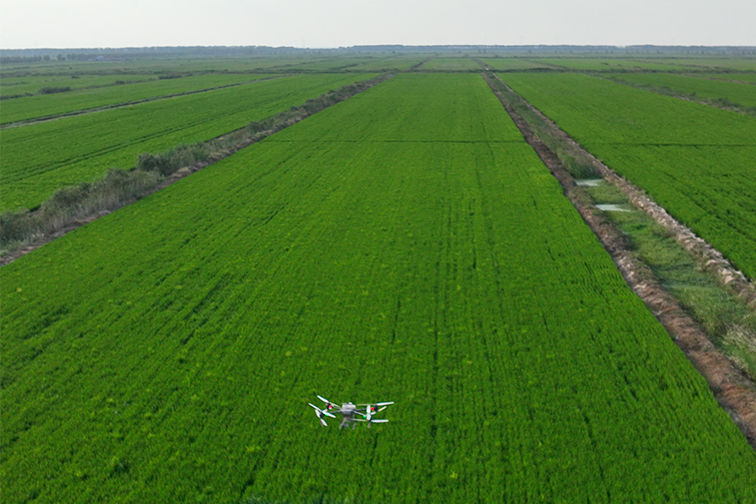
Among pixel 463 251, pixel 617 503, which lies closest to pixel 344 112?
pixel 463 251

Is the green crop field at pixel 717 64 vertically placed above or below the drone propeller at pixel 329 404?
above

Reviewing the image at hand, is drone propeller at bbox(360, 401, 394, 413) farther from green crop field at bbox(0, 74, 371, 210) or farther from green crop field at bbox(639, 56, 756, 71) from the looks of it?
green crop field at bbox(639, 56, 756, 71)

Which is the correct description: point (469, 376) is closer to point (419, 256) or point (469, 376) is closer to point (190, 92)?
point (419, 256)

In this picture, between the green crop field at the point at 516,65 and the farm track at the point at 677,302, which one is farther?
the green crop field at the point at 516,65

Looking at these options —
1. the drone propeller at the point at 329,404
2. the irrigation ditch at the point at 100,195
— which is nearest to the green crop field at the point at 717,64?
the irrigation ditch at the point at 100,195

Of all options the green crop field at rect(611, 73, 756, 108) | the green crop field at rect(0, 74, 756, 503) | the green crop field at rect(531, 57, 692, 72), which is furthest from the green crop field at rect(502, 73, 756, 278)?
the green crop field at rect(531, 57, 692, 72)

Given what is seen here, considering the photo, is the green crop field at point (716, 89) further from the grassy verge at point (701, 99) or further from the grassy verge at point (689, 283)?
the grassy verge at point (689, 283)
